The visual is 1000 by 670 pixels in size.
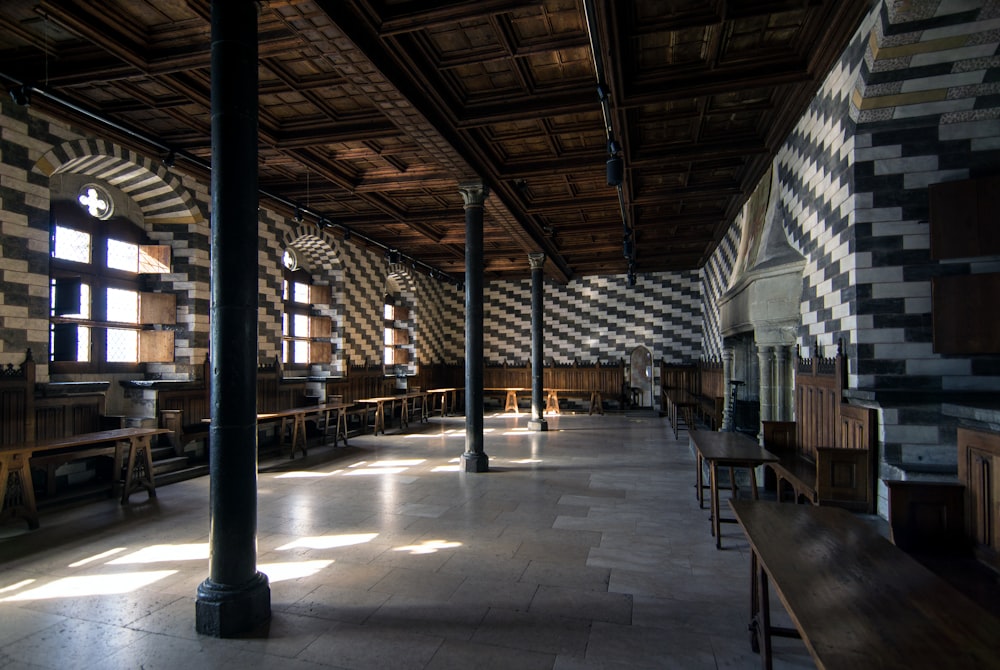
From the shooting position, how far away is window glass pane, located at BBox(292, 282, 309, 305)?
11.8 m

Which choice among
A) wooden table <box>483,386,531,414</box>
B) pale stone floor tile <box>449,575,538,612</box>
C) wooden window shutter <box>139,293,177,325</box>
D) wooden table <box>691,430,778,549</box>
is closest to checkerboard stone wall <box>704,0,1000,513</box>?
wooden table <box>691,430,778,549</box>

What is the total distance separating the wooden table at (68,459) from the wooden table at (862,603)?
19.8 ft

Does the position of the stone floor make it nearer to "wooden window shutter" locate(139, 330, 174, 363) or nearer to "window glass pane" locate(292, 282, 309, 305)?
"wooden window shutter" locate(139, 330, 174, 363)

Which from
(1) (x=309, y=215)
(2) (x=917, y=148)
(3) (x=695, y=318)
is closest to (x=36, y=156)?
(1) (x=309, y=215)

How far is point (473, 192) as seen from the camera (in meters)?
7.98

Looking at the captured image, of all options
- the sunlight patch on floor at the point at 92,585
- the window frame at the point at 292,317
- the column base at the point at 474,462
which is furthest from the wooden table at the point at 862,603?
the window frame at the point at 292,317

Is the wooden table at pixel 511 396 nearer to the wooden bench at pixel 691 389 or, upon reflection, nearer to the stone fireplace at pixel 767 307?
the wooden bench at pixel 691 389

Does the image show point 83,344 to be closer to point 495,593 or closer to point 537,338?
point 495,593

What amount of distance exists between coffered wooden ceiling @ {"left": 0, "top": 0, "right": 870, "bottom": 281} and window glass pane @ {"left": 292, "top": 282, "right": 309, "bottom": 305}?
270cm

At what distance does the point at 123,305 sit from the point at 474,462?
18.9ft

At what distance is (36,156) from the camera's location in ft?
20.2

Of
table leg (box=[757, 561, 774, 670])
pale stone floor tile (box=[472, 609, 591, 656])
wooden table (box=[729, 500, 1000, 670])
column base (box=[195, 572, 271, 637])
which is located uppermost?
wooden table (box=[729, 500, 1000, 670])

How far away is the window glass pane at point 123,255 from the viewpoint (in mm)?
7910

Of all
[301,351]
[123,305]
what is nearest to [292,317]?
[301,351]
